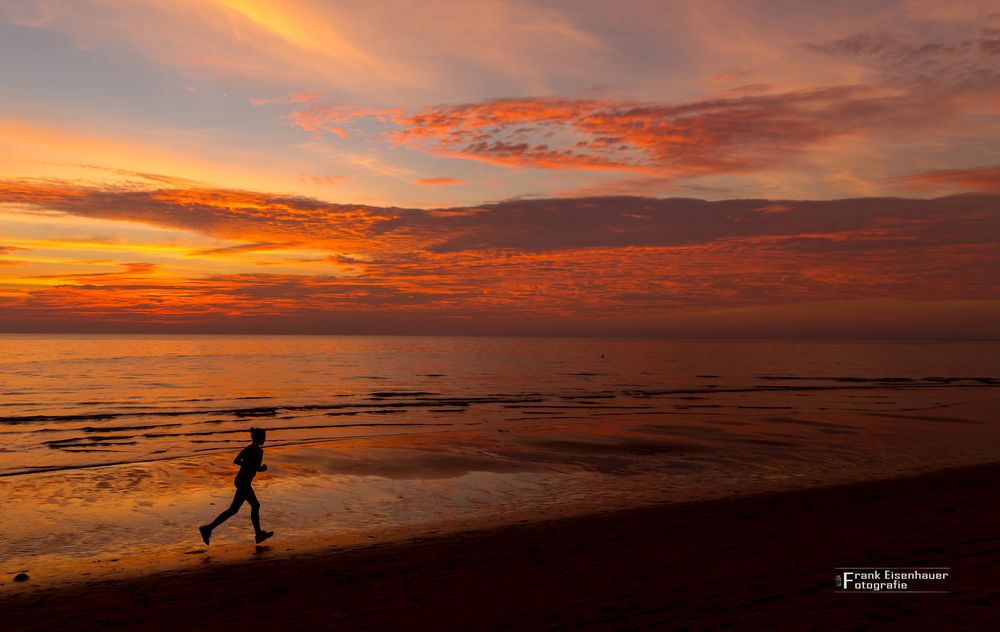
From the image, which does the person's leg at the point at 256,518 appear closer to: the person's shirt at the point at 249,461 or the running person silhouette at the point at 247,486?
the running person silhouette at the point at 247,486

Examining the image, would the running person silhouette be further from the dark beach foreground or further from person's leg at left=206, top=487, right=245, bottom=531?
the dark beach foreground

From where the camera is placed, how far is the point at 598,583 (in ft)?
35.7

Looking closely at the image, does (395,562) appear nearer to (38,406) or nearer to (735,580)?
(735,580)

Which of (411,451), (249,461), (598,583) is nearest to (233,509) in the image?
(249,461)

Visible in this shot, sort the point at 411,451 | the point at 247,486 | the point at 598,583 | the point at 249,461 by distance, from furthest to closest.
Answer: the point at 411,451 → the point at 247,486 → the point at 249,461 → the point at 598,583

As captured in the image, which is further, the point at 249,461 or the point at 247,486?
the point at 247,486

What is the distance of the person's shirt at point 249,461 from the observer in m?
14.0

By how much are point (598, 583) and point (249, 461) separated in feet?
25.7

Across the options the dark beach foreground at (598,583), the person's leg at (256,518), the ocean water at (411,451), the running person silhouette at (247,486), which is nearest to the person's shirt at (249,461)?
the running person silhouette at (247,486)

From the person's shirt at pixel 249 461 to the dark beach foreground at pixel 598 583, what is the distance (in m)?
2.04

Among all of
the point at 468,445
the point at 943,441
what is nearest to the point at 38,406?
the point at 468,445

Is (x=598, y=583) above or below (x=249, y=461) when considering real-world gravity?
below

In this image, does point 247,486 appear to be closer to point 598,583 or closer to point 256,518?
point 256,518

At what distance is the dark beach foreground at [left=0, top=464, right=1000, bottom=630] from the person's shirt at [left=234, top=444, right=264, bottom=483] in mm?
2038
